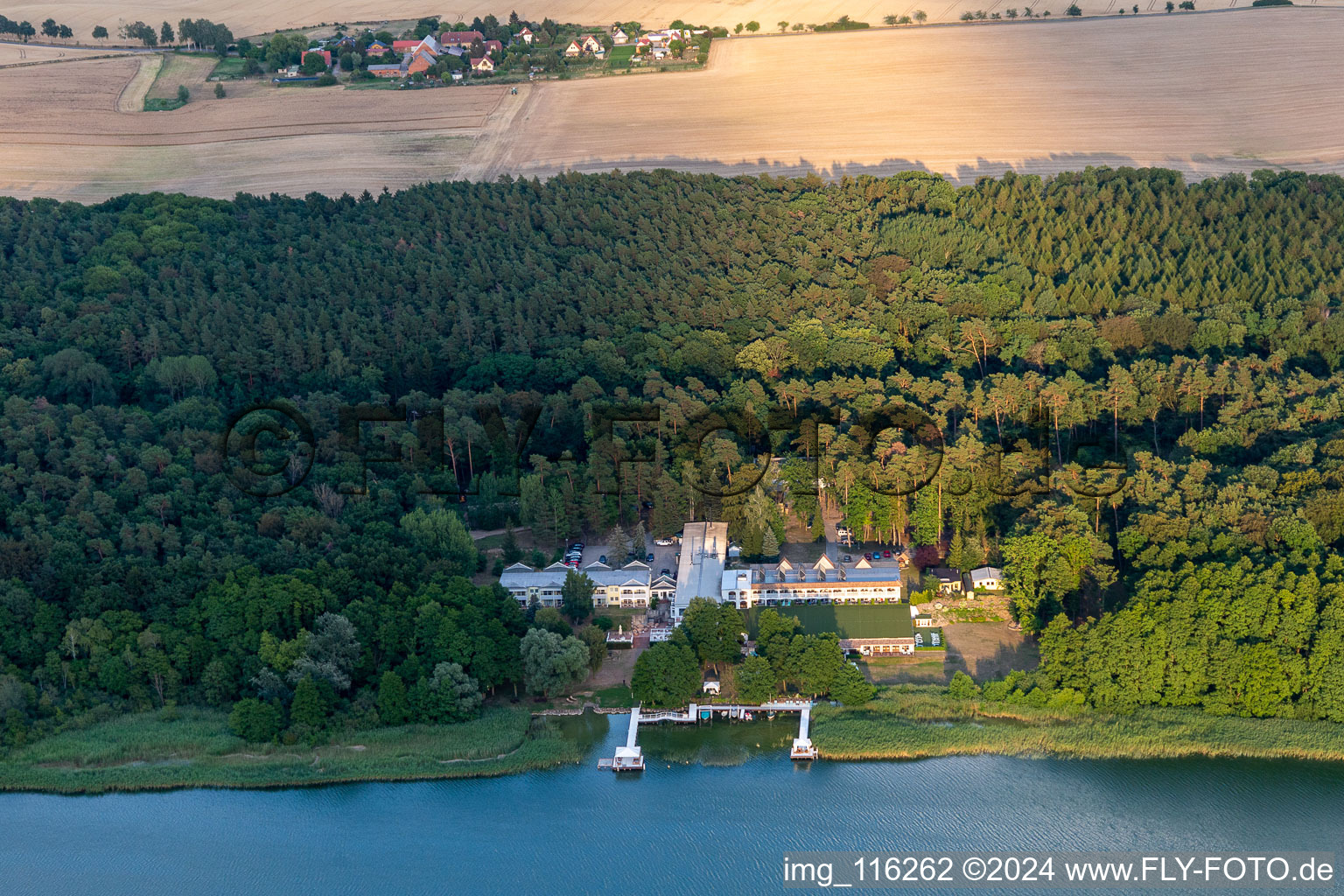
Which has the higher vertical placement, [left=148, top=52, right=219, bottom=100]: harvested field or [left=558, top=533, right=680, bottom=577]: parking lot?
[left=148, top=52, right=219, bottom=100]: harvested field

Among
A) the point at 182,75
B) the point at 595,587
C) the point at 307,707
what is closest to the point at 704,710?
the point at 595,587

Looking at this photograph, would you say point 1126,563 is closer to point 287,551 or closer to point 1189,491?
point 1189,491

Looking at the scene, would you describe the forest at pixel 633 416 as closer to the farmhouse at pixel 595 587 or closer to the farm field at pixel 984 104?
the farmhouse at pixel 595 587

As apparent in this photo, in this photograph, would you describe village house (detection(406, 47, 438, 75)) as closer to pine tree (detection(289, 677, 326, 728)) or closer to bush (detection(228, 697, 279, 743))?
pine tree (detection(289, 677, 326, 728))

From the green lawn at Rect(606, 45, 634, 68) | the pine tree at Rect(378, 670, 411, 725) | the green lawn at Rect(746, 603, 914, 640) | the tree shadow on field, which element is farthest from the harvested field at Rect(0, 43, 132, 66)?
the green lawn at Rect(746, 603, 914, 640)

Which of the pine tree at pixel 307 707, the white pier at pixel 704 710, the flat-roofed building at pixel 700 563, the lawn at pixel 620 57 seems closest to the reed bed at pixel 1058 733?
the white pier at pixel 704 710

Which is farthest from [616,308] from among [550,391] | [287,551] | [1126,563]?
[1126,563]

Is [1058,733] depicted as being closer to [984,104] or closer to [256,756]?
[256,756]
